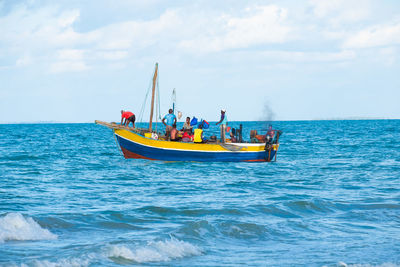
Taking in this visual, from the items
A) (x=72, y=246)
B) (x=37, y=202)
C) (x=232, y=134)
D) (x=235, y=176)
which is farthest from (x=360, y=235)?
(x=232, y=134)

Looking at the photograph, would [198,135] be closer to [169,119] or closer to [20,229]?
[169,119]

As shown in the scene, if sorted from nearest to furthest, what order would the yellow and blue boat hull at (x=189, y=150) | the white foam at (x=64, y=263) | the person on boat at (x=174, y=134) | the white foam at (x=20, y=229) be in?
the white foam at (x=64, y=263)
the white foam at (x=20, y=229)
the person on boat at (x=174, y=134)
the yellow and blue boat hull at (x=189, y=150)

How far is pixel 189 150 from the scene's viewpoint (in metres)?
26.1

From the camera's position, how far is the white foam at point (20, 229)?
10277 millimetres

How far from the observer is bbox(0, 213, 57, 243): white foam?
33.7 ft

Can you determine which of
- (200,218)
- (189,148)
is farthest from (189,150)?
(200,218)

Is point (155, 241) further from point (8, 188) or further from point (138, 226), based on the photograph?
point (8, 188)

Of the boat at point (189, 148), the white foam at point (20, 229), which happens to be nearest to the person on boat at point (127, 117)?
the boat at point (189, 148)

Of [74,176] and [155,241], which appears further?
[74,176]

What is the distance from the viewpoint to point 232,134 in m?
27.2

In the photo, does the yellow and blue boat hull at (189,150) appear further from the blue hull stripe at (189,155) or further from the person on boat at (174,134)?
the person on boat at (174,134)

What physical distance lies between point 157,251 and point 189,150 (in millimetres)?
16874

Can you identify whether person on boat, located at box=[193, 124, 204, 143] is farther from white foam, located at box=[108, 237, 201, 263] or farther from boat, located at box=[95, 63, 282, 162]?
white foam, located at box=[108, 237, 201, 263]

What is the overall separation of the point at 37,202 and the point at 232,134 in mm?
14061
